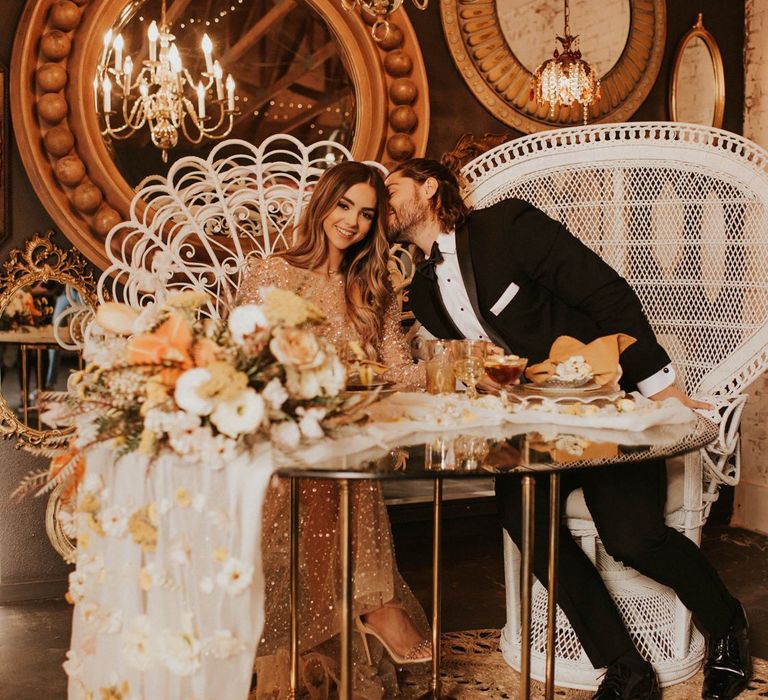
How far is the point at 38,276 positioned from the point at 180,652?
6.61 feet

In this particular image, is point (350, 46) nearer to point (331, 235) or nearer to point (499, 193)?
point (499, 193)

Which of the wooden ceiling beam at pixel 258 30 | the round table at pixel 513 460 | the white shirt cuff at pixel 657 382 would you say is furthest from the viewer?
the wooden ceiling beam at pixel 258 30

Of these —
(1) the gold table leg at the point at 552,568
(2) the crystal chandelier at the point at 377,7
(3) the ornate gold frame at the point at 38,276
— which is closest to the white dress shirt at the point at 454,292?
(2) the crystal chandelier at the point at 377,7

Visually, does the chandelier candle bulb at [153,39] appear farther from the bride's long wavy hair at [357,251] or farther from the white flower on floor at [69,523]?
the white flower on floor at [69,523]

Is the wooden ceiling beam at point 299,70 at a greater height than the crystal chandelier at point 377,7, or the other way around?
the crystal chandelier at point 377,7

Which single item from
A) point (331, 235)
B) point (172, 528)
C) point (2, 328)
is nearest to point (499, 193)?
point (331, 235)

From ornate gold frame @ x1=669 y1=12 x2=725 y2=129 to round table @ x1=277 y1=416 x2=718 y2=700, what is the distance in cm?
272

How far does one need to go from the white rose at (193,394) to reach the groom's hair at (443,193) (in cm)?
157

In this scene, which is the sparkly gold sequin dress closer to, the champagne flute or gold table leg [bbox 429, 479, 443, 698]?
gold table leg [bbox 429, 479, 443, 698]

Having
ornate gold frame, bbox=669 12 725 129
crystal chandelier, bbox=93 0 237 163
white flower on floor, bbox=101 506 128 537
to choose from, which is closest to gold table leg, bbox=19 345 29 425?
crystal chandelier, bbox=93 0 237 163

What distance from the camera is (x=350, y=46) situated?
3.67m

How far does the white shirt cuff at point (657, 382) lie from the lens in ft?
8.98

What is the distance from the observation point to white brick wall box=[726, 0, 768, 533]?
438cm

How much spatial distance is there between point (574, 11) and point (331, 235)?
2.06m
